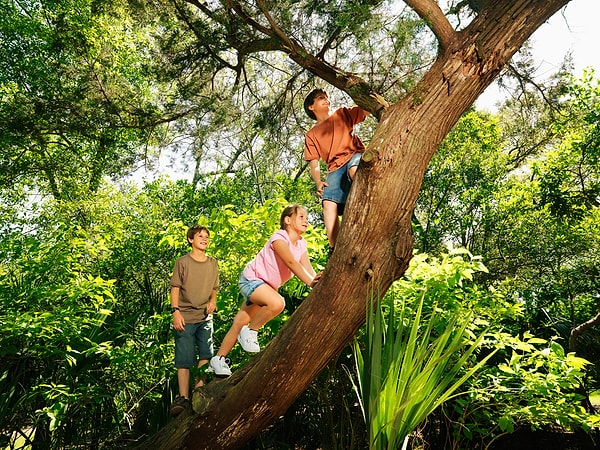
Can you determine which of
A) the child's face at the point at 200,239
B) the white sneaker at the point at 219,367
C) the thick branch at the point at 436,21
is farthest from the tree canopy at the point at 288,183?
the child's face at the point at 200,239

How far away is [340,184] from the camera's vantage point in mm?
3016

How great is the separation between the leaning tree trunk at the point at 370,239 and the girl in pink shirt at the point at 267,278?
0.26 metres

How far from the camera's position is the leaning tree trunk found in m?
2.48

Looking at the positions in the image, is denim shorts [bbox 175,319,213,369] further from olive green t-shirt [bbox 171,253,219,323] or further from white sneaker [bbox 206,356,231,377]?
white sneaker [bbox 206,356,231,377]

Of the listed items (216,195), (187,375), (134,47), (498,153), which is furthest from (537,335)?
(134,47)

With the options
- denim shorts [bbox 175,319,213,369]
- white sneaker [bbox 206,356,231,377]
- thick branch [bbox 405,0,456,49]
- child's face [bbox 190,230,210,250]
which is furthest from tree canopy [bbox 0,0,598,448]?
child's face [bbox 190,230,210,250]

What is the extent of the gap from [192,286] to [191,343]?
376 millimetres

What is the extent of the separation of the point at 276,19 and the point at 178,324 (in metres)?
2.54

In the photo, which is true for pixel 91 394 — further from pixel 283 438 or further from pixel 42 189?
pixel 42 189

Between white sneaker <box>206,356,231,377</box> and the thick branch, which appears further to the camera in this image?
white sneaker <box>206,356,231,377</box>

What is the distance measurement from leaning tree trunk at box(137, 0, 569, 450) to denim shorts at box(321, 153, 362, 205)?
0.35m

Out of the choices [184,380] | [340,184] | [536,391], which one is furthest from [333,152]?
[536,391]

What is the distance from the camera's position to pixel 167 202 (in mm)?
10383

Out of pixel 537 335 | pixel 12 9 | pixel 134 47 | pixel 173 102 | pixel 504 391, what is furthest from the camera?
pixel 134 47
